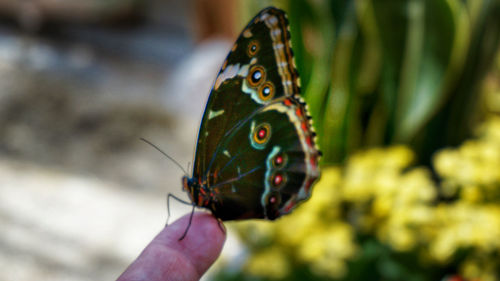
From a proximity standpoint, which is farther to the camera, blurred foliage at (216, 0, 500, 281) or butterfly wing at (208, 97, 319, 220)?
blurred foliage at (216, 0, 500, 281)

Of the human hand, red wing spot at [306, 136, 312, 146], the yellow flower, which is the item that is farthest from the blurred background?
the human hand

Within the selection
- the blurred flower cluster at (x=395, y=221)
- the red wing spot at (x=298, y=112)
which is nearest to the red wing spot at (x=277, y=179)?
the red wing spot at (x=298, y=112)

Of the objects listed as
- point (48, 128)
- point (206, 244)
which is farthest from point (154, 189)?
point (206, 244)

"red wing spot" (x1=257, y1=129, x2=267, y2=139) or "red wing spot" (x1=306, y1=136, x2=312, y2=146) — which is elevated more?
"red wing spot" (x1=257, y1=129, x2=267, y2=139)

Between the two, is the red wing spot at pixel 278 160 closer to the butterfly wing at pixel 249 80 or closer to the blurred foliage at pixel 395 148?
the butterfly wing at pixel 249 80

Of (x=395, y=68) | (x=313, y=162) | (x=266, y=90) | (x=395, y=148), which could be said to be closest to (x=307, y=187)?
(x=313, y=162)

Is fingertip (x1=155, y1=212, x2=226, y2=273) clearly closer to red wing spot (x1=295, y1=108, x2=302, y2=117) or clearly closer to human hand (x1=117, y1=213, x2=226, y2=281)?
human hand (x1=117, y1=213, x2=226, y2=281)

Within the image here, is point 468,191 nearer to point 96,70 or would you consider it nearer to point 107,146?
point 107,146
